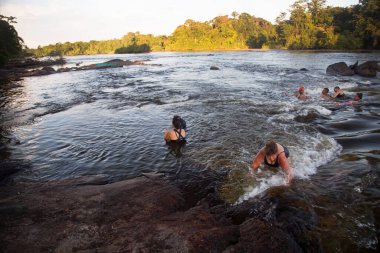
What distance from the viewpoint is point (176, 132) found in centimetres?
766

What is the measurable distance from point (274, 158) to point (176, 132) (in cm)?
319

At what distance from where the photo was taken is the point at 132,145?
787cm

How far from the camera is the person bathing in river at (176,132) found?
7586mm

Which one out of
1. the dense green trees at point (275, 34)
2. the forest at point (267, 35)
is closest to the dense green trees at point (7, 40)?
the forest at point (267, 35)

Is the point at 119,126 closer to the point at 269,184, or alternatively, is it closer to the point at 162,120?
the point at 162,120

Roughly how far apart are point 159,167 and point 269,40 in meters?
86.6

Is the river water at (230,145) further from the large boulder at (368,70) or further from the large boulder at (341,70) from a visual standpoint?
the large boulder at (341,70)

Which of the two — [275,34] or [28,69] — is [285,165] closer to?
[28,69]

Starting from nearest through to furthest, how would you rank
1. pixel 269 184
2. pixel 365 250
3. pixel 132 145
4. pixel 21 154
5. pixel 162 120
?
pixel 365 250 → pixel 269 184 → pixel 21 154 → pixel 132 145 → pixel 162 120

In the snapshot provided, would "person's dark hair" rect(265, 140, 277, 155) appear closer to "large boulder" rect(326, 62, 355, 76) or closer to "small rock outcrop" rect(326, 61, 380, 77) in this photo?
"small rock outcrop" rect(326, 61, 380, 77)

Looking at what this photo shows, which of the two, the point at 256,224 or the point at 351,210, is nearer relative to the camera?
the point at 256,224

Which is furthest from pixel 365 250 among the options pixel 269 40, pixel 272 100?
pixel 269 40

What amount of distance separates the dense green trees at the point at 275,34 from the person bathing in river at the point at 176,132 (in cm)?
5025

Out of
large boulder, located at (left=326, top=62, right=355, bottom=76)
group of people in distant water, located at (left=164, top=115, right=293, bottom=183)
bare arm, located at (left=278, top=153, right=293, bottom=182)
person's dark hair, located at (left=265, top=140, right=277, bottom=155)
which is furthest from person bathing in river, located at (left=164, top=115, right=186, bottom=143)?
large boulder, located at (left=326, top=62, right=355, bottom=76)
